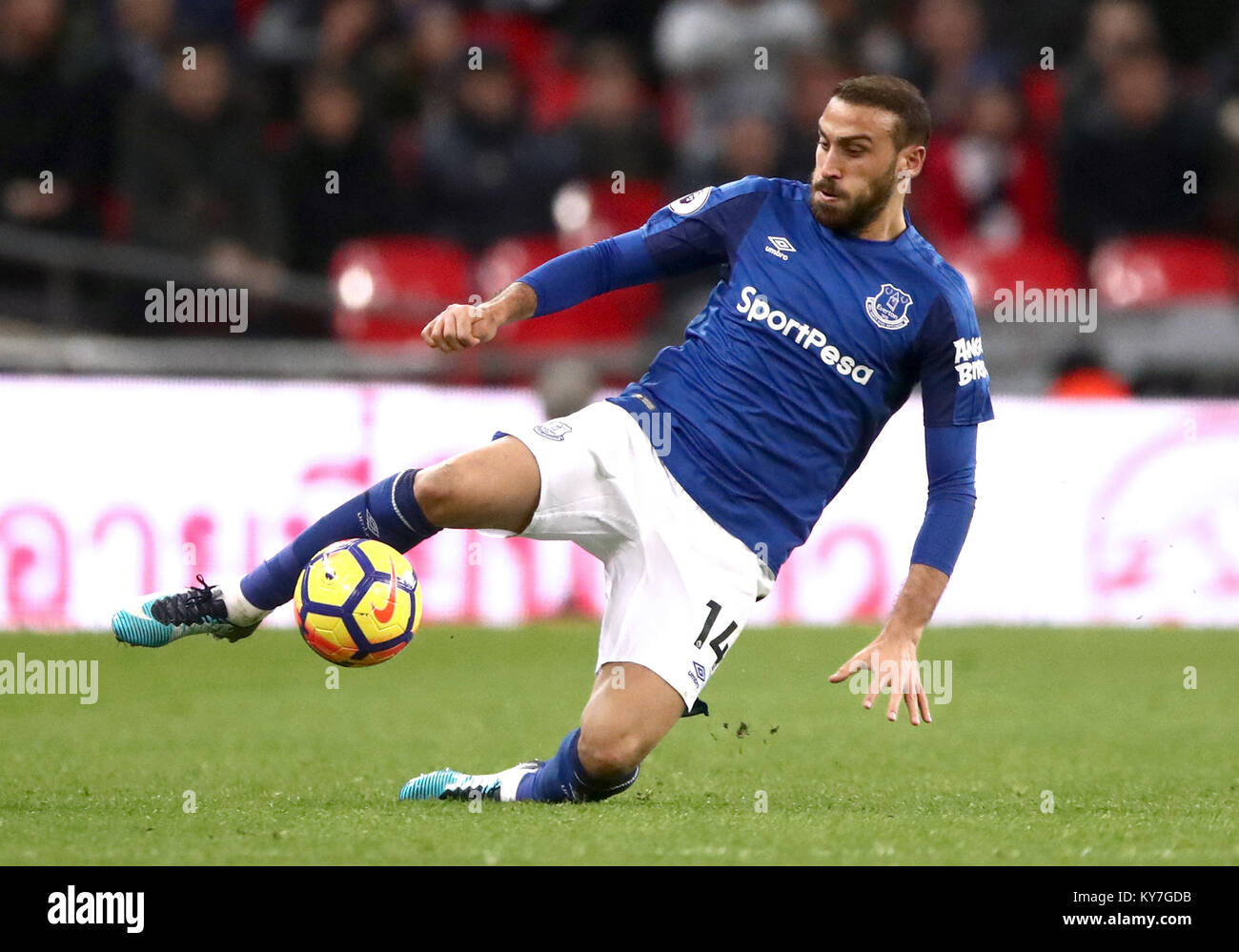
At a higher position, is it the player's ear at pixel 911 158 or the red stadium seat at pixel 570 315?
the red stadium seat at pixel 570 315

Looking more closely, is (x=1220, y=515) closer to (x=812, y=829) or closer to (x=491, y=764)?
(x=491, y=764)

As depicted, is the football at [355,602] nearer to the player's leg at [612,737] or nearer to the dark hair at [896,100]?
the player's leg at [612,737]

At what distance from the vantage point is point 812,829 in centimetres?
512

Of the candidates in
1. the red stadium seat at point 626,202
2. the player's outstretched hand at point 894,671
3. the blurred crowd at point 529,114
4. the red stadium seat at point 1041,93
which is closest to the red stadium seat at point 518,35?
the blurred crowd at point 529,114

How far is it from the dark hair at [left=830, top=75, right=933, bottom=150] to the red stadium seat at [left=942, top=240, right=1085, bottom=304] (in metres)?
7.13

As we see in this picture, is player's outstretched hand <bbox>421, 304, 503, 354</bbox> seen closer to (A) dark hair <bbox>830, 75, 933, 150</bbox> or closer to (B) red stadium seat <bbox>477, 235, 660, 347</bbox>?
(A) dark hair <bbox>830, 75, 933, 150</bbox>

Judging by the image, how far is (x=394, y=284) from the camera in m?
12.6

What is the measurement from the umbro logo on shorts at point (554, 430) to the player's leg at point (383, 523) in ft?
0.32

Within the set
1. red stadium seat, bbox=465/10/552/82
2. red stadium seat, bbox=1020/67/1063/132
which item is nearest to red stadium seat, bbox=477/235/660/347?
red stadium seat, bbox=465/10/552/82

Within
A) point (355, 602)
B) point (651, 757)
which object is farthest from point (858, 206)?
point (651, 757)

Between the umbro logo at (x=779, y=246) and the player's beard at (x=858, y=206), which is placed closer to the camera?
the player's beard at (x=858, y=206)

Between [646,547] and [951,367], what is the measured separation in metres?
1.04

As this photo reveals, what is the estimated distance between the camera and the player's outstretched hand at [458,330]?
206 inches

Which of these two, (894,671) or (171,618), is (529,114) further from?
(894,671)
